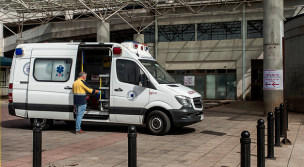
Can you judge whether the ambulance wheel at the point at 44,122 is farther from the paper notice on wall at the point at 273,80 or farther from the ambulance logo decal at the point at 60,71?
the paper notice on wall at the point at 273,80

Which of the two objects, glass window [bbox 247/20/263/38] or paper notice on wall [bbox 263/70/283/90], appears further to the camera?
glass window [bbox 247/20/263/38]

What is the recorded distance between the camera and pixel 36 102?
10.4 meters

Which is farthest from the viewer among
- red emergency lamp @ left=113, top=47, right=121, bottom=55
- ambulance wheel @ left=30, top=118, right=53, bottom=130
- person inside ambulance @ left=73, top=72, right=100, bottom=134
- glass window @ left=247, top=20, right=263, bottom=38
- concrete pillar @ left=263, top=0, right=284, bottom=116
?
glass window @ left=247, top=20, right=263, bottom=38

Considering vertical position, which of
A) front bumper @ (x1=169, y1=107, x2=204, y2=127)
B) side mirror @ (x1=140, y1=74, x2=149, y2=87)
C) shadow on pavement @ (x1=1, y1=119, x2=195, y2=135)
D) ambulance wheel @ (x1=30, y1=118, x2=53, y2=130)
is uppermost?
side mirror @ (x1=140, y1=74, x2=149, y2=87)

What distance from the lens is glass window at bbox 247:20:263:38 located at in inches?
1094

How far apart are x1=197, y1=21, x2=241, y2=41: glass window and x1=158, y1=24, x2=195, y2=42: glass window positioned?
68 cm

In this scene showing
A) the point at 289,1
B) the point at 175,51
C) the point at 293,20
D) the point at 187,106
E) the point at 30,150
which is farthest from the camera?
the point at 175,51

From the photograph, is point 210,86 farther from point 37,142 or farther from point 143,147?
point 37,142

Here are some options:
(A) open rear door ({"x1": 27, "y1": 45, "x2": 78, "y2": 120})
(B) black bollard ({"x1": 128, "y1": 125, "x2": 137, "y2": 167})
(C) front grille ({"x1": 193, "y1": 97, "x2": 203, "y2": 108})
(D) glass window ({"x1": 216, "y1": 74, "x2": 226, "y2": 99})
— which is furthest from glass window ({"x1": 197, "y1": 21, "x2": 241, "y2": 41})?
(B) black bollard ({"x1": 128, "y1": 125, "x2": 137, "y2": 167})

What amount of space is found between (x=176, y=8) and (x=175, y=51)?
3.69 meters

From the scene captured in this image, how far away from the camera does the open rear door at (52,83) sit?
10.3 meters

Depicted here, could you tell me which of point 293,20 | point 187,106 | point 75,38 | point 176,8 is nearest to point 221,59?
point 176,8

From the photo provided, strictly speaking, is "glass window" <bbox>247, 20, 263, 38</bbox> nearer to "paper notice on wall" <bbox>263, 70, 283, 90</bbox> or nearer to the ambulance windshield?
"paper notice on wall" <bbox>263, 70, 283, 90</bbox>

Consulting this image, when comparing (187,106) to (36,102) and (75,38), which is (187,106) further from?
(75,38)
